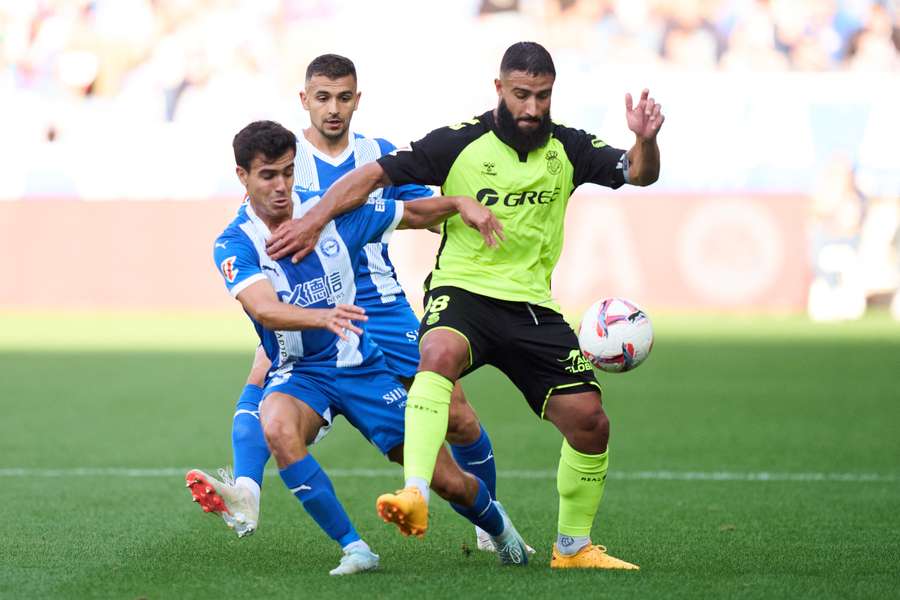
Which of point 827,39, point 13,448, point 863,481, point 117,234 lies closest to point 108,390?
point 13,448

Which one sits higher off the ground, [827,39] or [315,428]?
[827,39]

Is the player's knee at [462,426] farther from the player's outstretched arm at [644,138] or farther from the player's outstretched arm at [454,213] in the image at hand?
the player's outstretched arm at [644,138]

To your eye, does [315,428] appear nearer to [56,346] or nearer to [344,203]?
[344,203]

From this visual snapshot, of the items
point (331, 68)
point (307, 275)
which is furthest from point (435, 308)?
point (331, 68)

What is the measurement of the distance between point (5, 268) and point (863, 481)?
1596 centimetres

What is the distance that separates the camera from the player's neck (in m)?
6.74

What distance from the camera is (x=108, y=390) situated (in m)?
12.4

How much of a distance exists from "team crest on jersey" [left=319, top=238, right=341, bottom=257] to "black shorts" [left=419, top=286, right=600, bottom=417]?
44cm

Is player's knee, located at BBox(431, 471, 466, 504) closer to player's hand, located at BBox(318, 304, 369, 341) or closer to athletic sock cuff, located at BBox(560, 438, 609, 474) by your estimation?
athletic sock cuff, located at BBox(560, 438, 609, 474)

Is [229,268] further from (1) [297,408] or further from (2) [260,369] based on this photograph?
(2) [260,369]

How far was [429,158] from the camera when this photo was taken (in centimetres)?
575

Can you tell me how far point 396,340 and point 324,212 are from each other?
41.9 inches

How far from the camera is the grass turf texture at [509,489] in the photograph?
5.30 m

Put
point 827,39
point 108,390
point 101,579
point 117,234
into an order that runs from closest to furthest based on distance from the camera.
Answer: point 101,579, point 108,390, point 117,234, point 827,39
